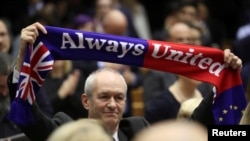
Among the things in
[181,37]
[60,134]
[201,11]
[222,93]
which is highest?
[201,11]

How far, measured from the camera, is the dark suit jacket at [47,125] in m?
6.56

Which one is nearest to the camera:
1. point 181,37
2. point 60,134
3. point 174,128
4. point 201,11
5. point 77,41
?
point 174,128

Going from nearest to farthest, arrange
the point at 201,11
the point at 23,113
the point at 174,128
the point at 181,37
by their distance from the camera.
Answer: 1. the point at 174,128
2. the point at 23,113
3. the point at 181,37
4. the point at 201,11

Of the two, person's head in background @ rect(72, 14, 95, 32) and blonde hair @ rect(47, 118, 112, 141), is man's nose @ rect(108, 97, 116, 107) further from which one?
person's head in background @ rect(72, 14, 95, 32)

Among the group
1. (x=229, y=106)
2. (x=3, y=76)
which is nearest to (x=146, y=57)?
(x=229, y=106)

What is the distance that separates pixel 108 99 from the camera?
22.2 ft

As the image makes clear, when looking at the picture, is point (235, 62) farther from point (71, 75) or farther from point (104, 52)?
point (71, 75)

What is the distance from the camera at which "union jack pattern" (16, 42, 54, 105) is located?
6633 mm

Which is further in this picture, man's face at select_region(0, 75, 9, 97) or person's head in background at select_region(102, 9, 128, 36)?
person's head in background at select_region(102, 9, 128, 36)

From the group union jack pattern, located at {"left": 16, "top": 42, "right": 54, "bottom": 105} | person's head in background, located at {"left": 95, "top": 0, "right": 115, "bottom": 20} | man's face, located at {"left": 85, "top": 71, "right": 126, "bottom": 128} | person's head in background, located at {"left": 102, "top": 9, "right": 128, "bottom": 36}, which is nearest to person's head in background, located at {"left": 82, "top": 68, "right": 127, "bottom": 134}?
man's face, located at {"left": 85, "top": 71, "right": 126, "bottom": 128}

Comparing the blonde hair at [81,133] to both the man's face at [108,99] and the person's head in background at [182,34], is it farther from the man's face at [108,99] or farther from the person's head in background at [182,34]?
the person's head in background at [182,34]

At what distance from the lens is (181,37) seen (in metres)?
9.41

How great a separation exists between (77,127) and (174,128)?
0.66m

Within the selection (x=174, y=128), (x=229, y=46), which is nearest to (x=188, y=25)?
(x=229, y=46)
